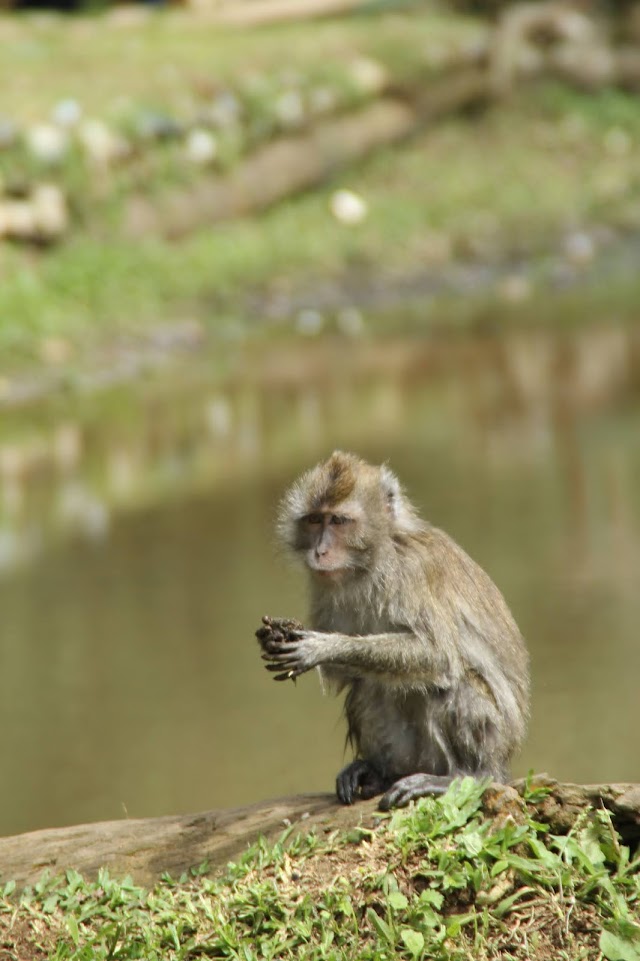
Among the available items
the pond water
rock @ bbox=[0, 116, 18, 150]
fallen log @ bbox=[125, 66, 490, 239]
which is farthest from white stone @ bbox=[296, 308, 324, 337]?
rock @ bbox=[0, 116, 18, 150]

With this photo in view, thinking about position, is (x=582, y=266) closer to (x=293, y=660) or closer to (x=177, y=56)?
(x=177, y=56)

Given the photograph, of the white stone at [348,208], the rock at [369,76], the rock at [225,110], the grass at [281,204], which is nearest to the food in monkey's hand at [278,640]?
the grass at [281,204]

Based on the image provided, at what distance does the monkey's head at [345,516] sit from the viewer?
16.9 ft

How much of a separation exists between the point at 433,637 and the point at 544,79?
62.8 ft

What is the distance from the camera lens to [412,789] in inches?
186

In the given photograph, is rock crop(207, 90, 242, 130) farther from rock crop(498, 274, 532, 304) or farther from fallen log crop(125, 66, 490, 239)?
rock crop(498, 274, 532, 304)

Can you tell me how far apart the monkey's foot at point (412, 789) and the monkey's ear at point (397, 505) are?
2.93 feet

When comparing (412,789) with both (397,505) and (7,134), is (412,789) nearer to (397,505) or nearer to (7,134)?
(397,505)

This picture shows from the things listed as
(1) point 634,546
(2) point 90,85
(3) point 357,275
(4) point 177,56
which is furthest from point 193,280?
(1) point 634,546

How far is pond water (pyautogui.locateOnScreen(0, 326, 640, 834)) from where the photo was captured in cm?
686

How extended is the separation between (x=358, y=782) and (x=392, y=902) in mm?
808

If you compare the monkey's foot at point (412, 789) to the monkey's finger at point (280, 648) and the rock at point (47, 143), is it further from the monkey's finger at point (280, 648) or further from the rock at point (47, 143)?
the rock at point (47, 143)

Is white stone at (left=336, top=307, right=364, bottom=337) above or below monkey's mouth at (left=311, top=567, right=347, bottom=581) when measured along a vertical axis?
above

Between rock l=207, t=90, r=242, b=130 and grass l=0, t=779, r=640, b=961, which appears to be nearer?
grass l=0, t=779, r=640, b=961
